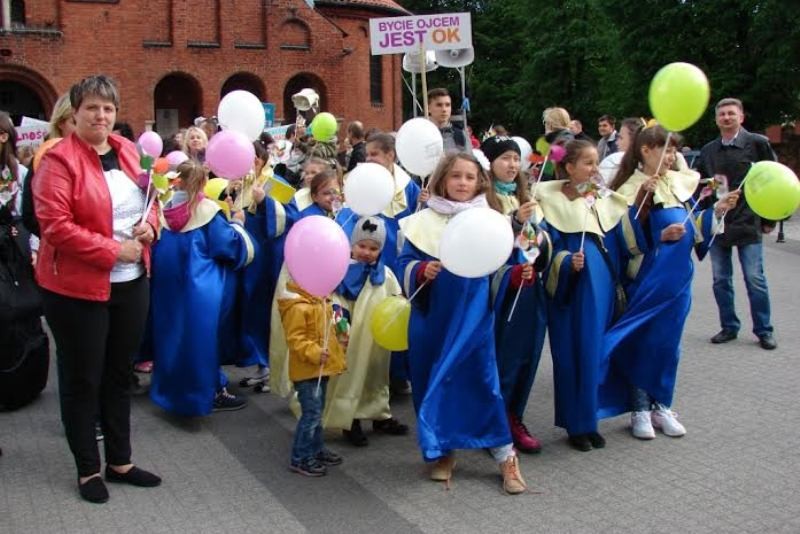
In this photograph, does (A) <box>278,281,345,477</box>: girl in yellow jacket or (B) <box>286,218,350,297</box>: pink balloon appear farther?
(A) <box>278,281,345,477</box>: girl in yellow jacket

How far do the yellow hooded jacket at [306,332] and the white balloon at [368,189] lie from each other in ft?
2.20

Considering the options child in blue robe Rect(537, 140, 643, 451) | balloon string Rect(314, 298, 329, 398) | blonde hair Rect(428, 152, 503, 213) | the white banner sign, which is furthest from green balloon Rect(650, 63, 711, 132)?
the white banner sign

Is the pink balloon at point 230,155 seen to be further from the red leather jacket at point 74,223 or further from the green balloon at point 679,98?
the green balloon at point 679,98

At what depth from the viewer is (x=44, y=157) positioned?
4031 millimetres

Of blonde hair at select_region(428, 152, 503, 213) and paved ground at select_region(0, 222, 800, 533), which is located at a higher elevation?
blonde hair at select_region(428, 152, 503, 213)

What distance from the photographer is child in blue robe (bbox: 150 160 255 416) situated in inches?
217

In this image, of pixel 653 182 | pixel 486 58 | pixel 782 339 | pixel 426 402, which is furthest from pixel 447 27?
pixel 486 58

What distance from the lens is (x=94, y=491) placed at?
4.30 meters

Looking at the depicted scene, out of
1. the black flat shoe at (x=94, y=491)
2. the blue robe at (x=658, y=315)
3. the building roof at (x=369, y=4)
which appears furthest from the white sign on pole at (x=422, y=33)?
the building roof at (x=369, y=4)

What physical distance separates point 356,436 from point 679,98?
2800 mm

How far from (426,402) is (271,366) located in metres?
1.81

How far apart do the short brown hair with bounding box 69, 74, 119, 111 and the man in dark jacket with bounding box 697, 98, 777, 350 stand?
17.4 ft

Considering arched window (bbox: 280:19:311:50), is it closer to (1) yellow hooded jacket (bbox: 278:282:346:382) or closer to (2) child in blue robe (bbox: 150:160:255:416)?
(2) child in blue robe (bbox: 150:160:255:416)

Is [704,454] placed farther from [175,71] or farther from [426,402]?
[175,71]
